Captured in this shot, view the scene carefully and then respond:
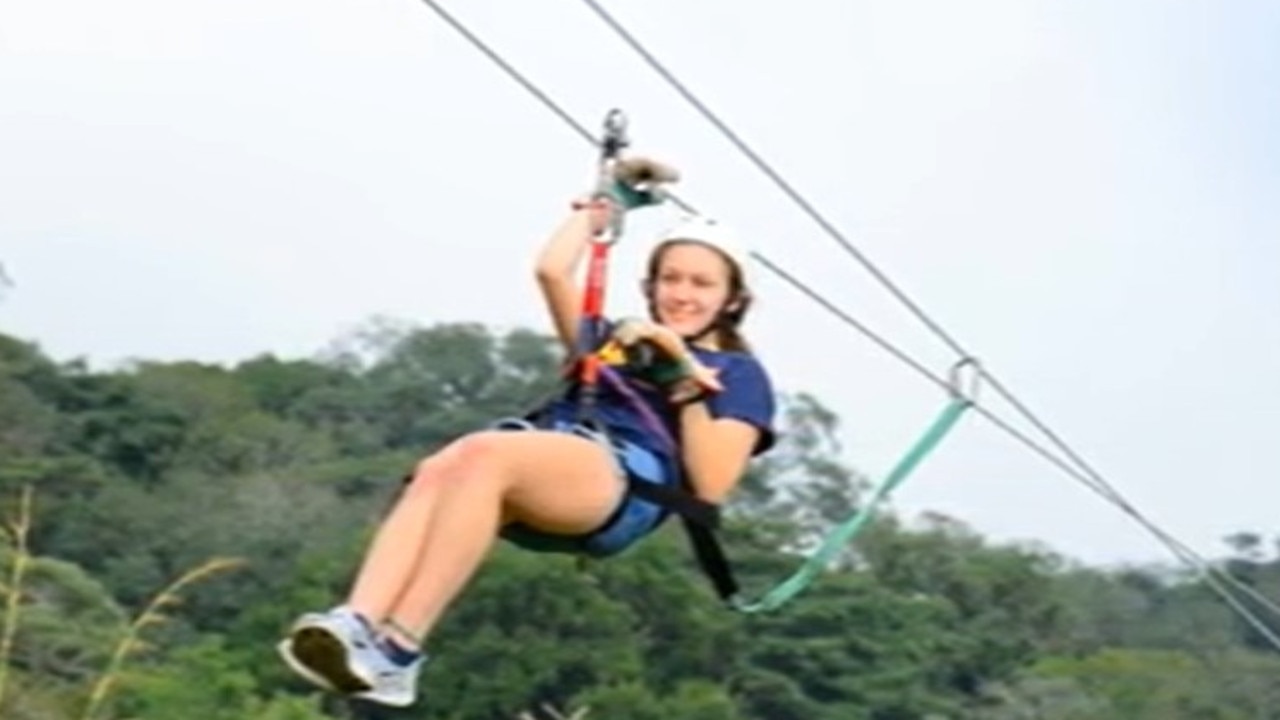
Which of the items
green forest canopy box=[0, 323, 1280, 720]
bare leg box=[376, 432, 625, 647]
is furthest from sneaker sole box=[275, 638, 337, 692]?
green forest canopy box=[0, 323, 1280, 720]

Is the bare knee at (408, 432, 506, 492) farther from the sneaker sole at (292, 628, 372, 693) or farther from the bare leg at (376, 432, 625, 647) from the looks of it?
the sneaker sole at (292, 628, 372, 693)

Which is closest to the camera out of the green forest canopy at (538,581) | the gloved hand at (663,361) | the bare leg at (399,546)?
the bare leg at (399,546)

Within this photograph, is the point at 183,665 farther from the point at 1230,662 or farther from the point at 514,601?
the point at 1230,662

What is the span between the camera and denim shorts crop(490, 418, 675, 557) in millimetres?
5699

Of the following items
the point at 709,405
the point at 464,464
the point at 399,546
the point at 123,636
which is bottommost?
the point at 123,636

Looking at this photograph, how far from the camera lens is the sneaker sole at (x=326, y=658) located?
524 cm

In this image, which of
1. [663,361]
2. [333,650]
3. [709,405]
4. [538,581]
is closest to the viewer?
[333,650]

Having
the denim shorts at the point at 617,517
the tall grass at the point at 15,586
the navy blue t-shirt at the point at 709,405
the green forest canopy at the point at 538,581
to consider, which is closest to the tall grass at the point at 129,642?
the tall grass at the point at 15,586

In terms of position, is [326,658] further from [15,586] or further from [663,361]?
[663,361]

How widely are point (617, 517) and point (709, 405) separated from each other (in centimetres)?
22

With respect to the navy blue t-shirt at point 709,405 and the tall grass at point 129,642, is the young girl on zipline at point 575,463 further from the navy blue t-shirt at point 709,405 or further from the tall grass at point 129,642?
the tall grass at point 129,642

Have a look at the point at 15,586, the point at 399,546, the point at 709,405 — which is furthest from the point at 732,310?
the point at 15,586

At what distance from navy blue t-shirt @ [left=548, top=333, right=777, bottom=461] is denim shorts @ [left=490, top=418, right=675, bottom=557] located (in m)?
0.02

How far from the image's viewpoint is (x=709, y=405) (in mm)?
5844
